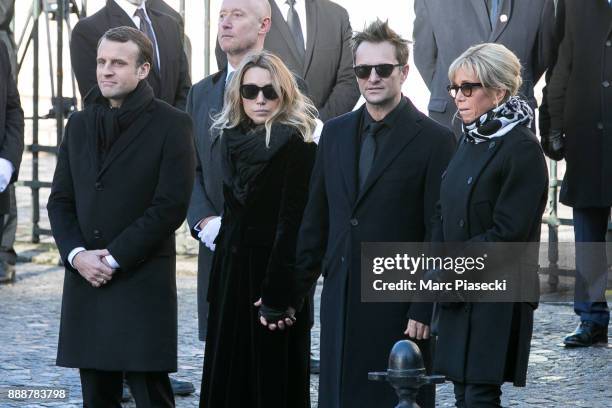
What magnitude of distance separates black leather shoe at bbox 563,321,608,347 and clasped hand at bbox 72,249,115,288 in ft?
10.7

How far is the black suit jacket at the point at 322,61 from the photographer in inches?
326

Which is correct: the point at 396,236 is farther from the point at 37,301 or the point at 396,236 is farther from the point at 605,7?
the point at 37,301

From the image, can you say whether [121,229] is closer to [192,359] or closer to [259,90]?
[259,90]

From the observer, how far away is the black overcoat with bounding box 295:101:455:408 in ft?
18.7

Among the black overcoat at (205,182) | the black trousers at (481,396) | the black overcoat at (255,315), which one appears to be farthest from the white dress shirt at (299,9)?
the black trousers at (481,396)

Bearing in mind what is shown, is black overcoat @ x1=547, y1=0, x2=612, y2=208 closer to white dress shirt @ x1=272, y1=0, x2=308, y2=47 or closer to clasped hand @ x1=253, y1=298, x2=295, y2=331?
white dress shirt @ x1=272, y1=0, x2=308, y2=47

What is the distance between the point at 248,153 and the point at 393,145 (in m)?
0.73

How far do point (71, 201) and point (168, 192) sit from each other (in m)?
0.44

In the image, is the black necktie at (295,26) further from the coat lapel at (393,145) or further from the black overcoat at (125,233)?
the coat lapel at (393,145)

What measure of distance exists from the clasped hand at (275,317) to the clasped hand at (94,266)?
0.70 metres

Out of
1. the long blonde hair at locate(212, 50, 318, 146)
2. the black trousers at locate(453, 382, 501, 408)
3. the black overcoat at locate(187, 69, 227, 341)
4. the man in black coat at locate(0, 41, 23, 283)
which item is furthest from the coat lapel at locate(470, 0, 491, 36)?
the black trousers at locate(453, 382, 501, 408)

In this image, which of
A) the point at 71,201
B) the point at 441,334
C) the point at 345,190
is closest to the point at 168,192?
the point at 71,201

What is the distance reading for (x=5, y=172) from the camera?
851cm

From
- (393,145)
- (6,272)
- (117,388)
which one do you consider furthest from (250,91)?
(6,272)
